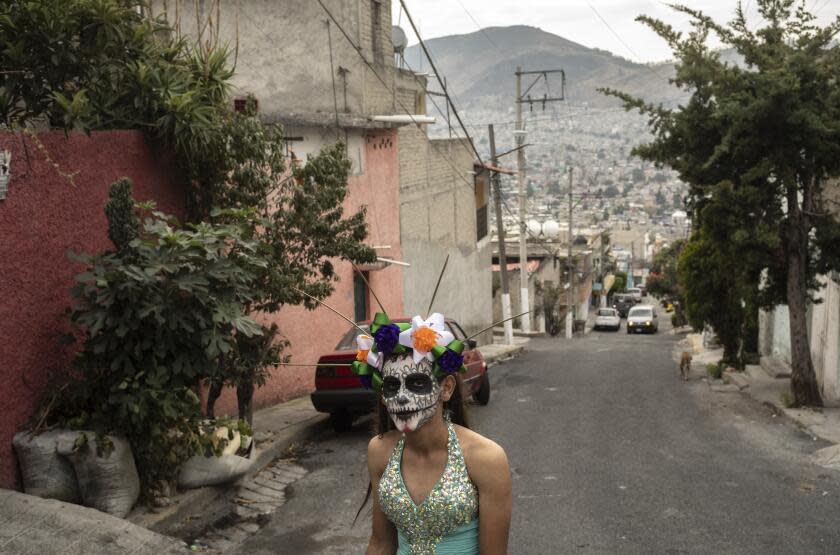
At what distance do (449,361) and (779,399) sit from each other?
14245 mm

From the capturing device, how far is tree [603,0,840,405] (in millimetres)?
14844

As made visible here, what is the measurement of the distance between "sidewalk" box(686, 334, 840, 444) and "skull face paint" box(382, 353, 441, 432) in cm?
1053

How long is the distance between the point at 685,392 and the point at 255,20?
35.2 feet

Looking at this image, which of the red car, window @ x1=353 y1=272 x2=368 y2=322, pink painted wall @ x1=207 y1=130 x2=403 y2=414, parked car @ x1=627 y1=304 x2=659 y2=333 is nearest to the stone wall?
pink painted wall @ x1=207 y1=130 x2=403 y2=414

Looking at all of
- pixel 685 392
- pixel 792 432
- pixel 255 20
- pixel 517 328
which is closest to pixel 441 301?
pixel 685 392

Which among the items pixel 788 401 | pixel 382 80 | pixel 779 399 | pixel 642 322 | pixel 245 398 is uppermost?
pixel 382 80

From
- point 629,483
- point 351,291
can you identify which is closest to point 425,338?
point 629,483

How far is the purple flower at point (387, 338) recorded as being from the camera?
4078mm

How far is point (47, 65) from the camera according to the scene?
10.4m

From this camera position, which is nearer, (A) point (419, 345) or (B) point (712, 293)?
(A) point (419, 345)

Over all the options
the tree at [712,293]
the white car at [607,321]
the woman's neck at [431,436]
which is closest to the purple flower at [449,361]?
the woman's neck at [431,436]

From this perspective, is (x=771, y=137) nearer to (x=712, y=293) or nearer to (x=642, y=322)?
(x=712, y=293)

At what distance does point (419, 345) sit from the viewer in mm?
4043

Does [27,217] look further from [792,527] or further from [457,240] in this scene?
[457,240]
